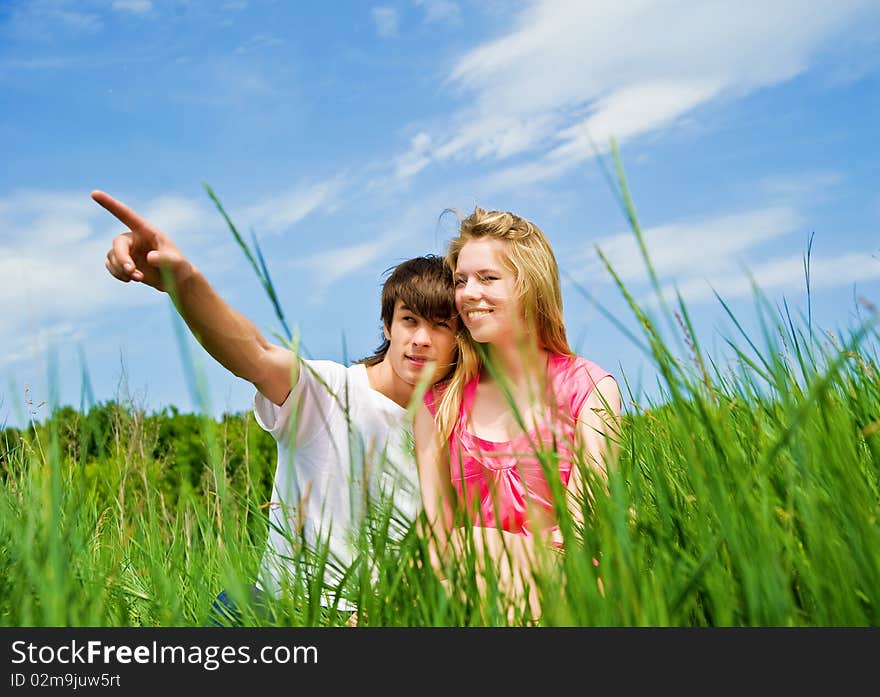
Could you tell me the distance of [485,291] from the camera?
298 cm

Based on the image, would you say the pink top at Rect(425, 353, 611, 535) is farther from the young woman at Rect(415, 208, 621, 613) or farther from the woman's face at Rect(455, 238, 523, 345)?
the woman's face at Rect(455, 238, 523, 345)

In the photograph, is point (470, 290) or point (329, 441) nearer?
point (329, 441)

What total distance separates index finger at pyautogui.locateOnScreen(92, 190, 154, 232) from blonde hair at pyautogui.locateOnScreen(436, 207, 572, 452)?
4.69 ft

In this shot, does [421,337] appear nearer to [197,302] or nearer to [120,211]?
[197,302]

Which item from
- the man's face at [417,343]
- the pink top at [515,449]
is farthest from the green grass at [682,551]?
the man's face at [417,343]

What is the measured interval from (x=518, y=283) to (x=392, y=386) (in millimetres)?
660

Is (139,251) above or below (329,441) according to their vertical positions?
above

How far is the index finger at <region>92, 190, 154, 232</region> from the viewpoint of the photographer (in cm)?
188

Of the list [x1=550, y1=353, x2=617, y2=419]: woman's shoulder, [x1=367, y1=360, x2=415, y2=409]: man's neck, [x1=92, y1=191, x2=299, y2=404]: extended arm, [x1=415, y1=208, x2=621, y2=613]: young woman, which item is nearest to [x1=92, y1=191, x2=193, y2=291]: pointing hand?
[x1=92, y1=191, x2=299, y2=404]: extended arm

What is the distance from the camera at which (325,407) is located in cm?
284

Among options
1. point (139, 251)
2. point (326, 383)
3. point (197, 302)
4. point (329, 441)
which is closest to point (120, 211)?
point (139, 251)

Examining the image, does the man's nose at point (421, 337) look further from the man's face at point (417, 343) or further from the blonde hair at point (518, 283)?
the blonde hair at point (518, 283)

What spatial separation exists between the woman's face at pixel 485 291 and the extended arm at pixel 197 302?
0.75m
